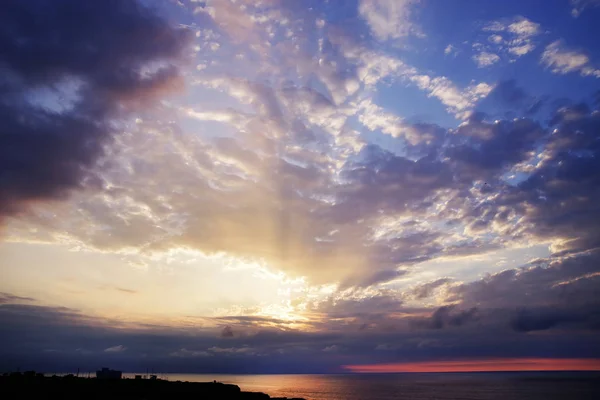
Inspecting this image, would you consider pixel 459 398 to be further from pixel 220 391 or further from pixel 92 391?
pixel 92 391

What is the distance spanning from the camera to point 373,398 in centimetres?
18388

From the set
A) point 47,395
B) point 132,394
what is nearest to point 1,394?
point 47,395

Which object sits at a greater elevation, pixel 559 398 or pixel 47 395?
pixel 47 395

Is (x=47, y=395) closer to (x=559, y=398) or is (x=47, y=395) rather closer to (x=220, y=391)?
(x=220, y=391)

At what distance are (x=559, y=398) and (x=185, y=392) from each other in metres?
153

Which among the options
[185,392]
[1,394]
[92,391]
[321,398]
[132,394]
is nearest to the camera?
[1,394]

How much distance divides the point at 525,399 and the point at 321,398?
86.4 meters

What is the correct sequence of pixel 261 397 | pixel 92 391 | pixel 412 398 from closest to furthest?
pixel 92 391, pixel 261 397, pixel 412 398

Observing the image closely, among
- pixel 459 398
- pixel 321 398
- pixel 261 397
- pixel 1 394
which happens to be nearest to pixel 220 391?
pixel 261 397

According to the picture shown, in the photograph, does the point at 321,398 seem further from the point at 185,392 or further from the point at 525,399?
the point at 185,392

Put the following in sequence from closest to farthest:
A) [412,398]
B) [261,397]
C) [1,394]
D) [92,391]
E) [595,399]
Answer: [1,394], [92,391], [261,397], [595,399], [412,398]

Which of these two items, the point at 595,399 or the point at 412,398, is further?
the point at 412,398

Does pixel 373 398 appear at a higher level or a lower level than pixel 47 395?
lower

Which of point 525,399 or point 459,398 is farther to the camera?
point 459,398
